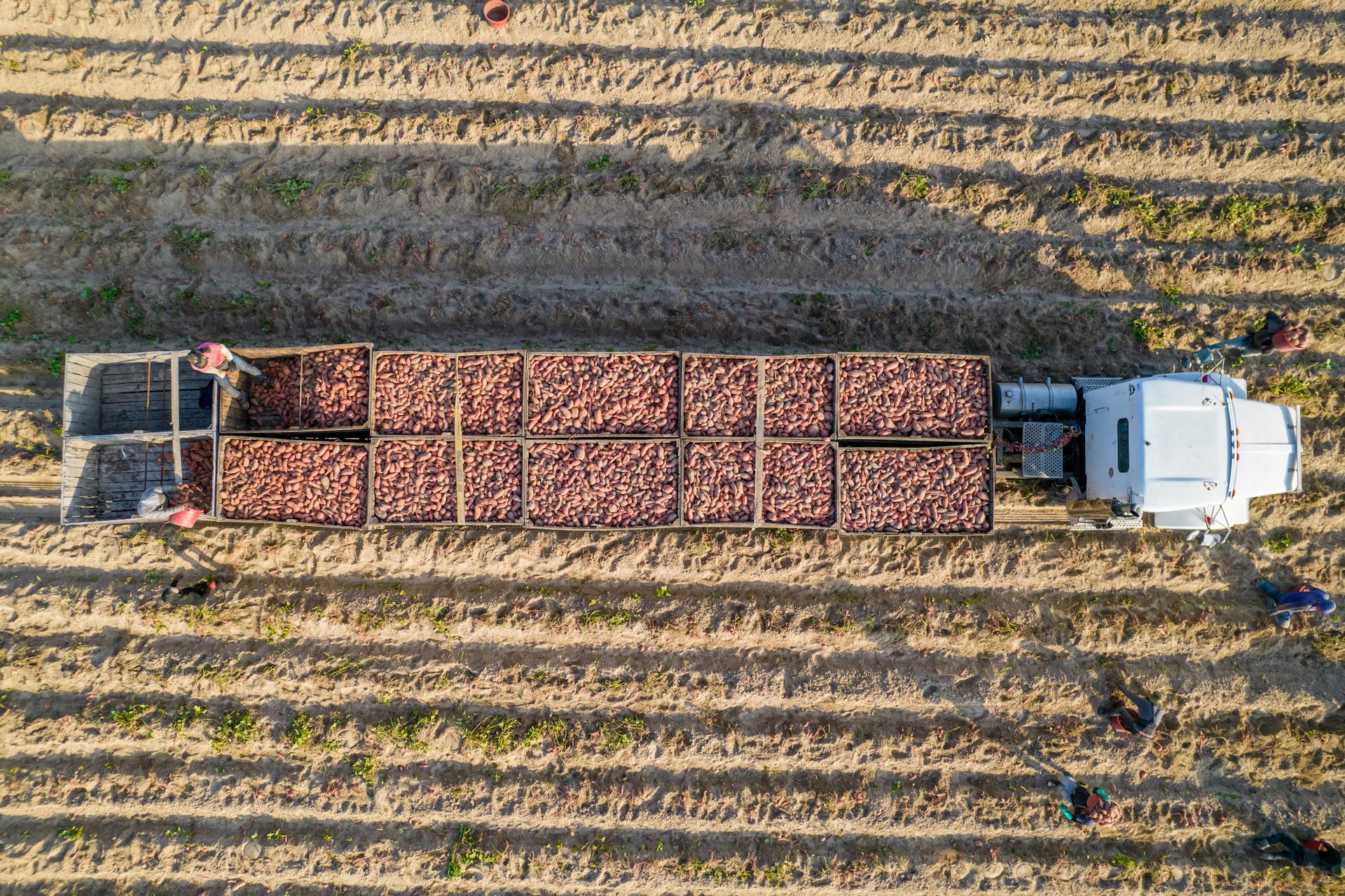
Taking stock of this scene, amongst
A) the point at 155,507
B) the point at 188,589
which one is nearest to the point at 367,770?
the point at 188,589

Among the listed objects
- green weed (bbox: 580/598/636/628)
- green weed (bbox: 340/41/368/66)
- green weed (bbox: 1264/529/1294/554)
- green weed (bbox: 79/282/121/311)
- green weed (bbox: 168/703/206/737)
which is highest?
green weed (bbox: 340/41/368/66)

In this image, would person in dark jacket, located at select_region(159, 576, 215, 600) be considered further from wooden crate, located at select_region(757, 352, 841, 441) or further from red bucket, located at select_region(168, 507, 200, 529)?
wooden crate, located at select_region(757, 352, 841, 441)

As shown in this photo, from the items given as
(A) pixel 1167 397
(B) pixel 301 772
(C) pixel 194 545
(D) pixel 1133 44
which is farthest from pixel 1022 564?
(C) pixel 194 545

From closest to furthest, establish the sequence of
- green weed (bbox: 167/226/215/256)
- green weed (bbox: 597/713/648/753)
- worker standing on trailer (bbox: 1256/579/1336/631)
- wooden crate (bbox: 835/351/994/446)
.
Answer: wooden crate (bbox: 835/351/994/446)
worker standing on trailer (bbox: 1256/579/1336/631)
green weed (bbox: 597/713/648/753)
green weed (bbox: 167/226/215/256)

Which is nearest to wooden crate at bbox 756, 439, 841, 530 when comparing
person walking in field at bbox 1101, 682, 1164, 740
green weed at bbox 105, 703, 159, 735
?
person walking in field at bbox 1101, 682, 1164, 740

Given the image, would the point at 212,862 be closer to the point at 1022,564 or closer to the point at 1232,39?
the point at 1022,564

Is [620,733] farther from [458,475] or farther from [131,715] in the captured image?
[131,715]
